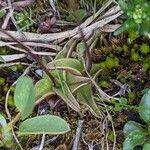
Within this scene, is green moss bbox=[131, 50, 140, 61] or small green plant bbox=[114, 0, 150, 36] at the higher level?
small green plant bbox=[114, 0, 150, 36]

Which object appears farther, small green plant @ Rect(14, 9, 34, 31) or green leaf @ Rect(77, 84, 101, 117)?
small green plant @ Rect(14, 9, 34, 31)

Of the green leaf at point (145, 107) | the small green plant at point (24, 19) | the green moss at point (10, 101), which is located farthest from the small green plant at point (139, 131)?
the small green plant at point (24, 19)

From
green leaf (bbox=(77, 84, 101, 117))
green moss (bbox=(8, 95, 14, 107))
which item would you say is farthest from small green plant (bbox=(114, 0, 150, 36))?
green moss (bbox=(8, 95, 14, 107))

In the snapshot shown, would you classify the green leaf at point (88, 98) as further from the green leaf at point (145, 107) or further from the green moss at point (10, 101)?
the green moss at point (10, 101)

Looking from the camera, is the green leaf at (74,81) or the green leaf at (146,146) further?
the green leaf at (74,81)

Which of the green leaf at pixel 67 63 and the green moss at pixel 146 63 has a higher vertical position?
the green leaf at pixel 67 63

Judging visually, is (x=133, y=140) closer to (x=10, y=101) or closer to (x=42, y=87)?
(x=42, y=87)

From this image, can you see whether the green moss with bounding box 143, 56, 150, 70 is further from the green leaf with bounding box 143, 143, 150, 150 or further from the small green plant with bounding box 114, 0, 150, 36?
the green leaf with bounding box 143, 143, 150, 150
